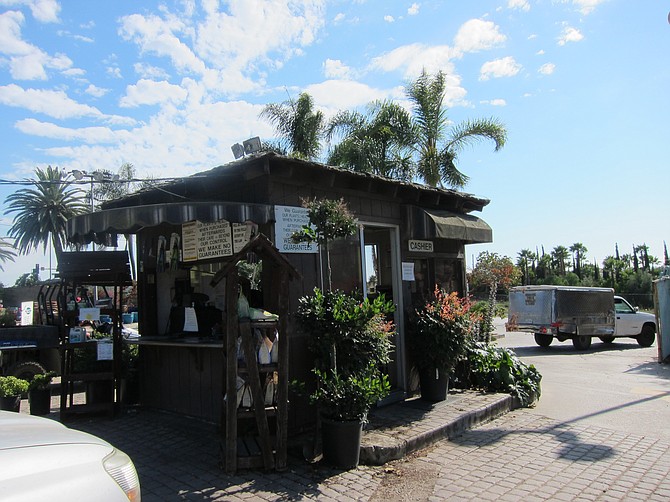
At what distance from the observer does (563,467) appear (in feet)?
16.4

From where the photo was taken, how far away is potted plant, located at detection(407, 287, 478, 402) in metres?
6.84

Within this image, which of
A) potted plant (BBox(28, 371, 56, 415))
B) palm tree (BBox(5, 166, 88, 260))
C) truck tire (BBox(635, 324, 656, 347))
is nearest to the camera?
potted plant (BBox(28, 371, 56, 415))

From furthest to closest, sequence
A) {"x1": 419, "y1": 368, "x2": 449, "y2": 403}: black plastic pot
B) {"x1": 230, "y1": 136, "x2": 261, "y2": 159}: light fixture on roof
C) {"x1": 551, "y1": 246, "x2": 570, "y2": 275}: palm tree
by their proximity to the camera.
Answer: {"x1": 551, "y1": 246, "x2": 570, "y2": 275}: palm tree < {"x1": 419, "y1": 368, "x2": 449, "y2": 403}: black plastic pot < {"x1": 230, "y1": 136, "x2": 261, "y2": 159}: light fixture on roof

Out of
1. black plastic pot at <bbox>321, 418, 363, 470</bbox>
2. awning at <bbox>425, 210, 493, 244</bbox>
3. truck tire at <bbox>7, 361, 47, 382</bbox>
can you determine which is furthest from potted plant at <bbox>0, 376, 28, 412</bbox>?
awning at <bbox>425, 210, 493, 244</bbox>

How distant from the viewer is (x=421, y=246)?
8.02 meters

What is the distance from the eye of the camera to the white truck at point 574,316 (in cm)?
1550

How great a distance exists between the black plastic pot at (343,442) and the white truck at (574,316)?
11193mm

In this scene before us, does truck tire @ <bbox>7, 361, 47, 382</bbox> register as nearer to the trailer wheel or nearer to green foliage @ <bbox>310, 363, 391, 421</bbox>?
green foliage @ <bbox>310, 363, 391, 421</bbox>

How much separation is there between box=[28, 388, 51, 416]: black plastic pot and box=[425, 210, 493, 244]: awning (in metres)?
6.24

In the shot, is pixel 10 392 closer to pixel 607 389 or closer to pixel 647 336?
pixel 607 389

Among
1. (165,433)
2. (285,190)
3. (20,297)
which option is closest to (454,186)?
(285,190)

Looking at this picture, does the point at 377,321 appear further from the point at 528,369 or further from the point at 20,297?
the point at 20,297

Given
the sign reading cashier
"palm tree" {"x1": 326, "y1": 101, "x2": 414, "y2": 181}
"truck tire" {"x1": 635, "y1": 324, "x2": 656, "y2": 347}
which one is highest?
"palm tree" {"x1": 326, "y1": 101, "x2": 414, "y2": 181}

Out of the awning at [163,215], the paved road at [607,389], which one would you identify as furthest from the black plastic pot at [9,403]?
the paved road at [607,389]
